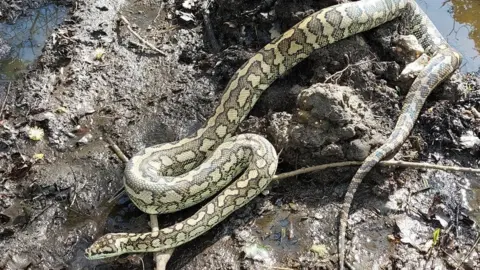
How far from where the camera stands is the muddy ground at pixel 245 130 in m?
7.60

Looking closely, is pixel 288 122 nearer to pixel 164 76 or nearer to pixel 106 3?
pixel 164 76

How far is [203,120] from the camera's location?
938cm

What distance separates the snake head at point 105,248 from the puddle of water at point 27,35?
4.65 metres

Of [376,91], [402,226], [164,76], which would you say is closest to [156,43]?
[164,76]

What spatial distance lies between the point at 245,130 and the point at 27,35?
5.58 metres

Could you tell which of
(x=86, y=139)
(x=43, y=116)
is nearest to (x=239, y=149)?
(x=86, y=139)

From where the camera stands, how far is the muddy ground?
7598 millimetres

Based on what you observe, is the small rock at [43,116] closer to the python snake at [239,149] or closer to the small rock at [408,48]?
the python snake at [239,149]

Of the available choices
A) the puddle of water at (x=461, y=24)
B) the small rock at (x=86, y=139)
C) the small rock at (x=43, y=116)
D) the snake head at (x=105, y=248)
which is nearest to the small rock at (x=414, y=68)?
the puddle of water at (x=461, y=24)

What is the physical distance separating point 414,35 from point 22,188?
7.47 m

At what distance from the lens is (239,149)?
322 inches

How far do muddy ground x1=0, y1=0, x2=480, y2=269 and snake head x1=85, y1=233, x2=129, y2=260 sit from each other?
282 mm

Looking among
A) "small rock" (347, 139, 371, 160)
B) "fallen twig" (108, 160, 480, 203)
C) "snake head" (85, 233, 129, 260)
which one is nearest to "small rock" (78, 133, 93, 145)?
"snake head" (85, 233, 129, 260)

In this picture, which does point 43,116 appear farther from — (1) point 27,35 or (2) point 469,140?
(2) point 469,140
